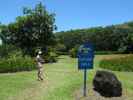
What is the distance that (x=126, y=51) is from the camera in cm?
7725

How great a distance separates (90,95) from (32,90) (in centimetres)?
302

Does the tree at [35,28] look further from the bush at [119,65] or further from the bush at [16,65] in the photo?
the bush at [16,65]

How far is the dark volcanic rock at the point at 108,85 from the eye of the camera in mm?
19562

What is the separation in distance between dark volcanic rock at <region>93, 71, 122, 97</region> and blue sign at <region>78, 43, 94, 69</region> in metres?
1.27

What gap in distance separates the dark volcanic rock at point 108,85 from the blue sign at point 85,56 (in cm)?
127

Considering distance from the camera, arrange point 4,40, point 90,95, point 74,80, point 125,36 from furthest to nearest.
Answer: point 125,36
point 4,40
point 74,80
point 90,95

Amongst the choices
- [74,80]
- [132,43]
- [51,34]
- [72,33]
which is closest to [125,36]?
[132,43]

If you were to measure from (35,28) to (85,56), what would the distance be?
31826 millimetres

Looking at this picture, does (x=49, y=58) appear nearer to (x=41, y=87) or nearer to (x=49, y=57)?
(x=49, y=57)

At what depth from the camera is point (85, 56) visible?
749 inches

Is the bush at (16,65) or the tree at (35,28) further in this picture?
the tree at (35,28)

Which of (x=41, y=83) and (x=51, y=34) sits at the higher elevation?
(x=51, y=34)

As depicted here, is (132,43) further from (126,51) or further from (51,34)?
(51,34)

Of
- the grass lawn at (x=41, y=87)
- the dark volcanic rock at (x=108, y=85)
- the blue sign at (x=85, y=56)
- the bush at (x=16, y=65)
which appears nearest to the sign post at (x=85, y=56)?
the blue sign at (x=85, y=56)
